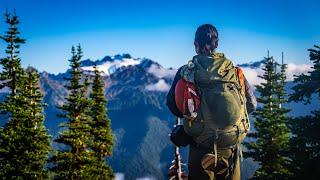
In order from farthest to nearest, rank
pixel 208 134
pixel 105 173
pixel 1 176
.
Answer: pixel 105 173, pixel 1 176, pixel 208 134

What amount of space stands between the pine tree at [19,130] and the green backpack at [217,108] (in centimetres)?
2987

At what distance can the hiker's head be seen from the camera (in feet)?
19.5

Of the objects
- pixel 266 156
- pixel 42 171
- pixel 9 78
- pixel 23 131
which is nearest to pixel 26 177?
pixel 42 171

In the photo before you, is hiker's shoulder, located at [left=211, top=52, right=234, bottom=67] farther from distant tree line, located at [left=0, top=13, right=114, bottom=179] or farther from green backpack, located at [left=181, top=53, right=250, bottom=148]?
distant tree line, located at [left=0, top=13, right=114, bottom=179]

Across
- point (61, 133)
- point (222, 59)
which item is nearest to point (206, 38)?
point (222, 59)

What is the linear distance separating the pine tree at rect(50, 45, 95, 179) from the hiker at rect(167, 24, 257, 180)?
28911mm

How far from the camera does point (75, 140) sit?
34344 mm

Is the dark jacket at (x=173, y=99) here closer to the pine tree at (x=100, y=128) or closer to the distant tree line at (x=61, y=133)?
the distant tree line at (x=61, y=133)

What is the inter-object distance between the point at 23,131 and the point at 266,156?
60.9ft

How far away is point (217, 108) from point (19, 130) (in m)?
31.2

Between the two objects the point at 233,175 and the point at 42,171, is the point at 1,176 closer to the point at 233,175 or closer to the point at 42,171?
the point at 42,171

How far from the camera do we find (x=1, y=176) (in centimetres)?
3272

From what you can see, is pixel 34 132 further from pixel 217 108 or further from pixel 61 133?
pixel 217 108

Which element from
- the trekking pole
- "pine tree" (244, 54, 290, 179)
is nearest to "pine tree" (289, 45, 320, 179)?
the trekking pole
